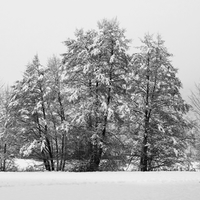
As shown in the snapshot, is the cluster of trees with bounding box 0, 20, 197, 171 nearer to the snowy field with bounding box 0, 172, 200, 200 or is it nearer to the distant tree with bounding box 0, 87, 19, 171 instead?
the distant tree with bounding box 0, 87, 19, 171

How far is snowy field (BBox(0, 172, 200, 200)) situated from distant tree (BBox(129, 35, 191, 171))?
3268 mm

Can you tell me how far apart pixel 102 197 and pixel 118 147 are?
6591 mm

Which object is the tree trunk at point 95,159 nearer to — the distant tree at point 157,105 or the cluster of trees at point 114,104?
the cluster of trees at point 114,104

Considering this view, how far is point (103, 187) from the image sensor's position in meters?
10.3

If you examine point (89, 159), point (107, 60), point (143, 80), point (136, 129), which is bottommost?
point (89, 159)

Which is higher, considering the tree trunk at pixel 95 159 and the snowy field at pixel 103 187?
the tree trunk at pixel 95 159

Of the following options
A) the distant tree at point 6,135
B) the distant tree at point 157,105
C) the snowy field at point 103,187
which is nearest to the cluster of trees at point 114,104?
the distant tree at point 157,105

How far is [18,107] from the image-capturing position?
54.5 feet

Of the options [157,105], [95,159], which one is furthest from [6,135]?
[157,105]

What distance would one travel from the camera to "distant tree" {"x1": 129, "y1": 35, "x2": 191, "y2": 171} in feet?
50.3

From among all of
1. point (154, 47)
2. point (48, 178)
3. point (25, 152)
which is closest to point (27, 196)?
point (48, 178)

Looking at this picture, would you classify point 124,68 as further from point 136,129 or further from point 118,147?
point 118,147

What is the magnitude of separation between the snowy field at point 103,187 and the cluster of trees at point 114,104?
10.4ft

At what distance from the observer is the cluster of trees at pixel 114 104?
15.0 m
